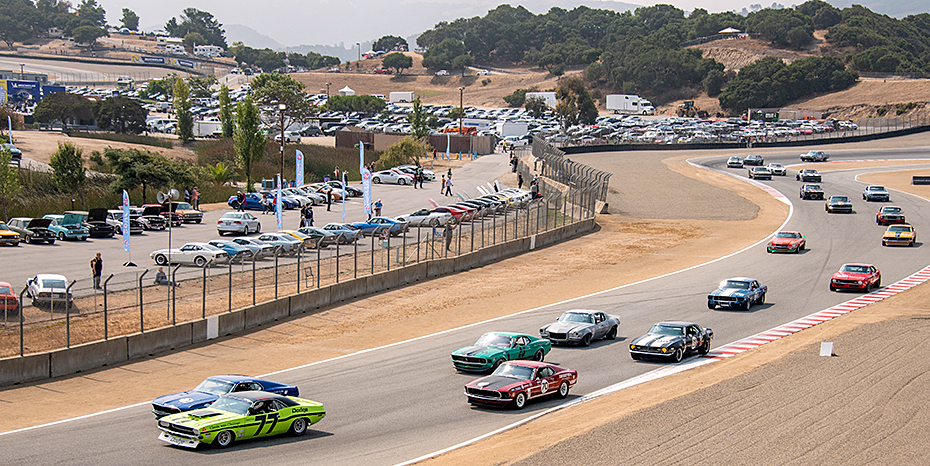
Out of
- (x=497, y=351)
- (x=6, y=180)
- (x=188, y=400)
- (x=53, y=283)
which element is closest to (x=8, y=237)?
(x=6, y=180)

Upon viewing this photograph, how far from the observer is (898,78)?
164 metres

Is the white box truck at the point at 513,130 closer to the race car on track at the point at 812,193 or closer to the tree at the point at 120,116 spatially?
the tree at the point at 120,116

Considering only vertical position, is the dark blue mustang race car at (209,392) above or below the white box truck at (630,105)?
below

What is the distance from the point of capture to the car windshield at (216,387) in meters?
20.3

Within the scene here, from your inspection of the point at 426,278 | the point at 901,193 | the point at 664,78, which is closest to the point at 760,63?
the point at 664,78

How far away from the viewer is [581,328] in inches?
1090

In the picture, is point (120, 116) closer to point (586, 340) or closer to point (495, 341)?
point (586, 340)

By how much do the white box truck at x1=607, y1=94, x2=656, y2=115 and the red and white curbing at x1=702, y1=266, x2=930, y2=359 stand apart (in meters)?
135

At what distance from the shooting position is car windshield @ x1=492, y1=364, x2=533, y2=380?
2138 centimetres

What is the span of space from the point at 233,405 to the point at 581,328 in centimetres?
1282

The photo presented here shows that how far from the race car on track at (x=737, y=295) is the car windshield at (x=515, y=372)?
553 inches

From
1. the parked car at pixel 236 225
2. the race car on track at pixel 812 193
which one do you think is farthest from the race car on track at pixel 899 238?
the parked car at pixel 236 225

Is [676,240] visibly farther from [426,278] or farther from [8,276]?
[8,276]

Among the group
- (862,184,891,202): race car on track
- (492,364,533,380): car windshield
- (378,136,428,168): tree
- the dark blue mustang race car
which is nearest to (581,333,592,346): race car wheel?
(492,364,533,380): car windshield
